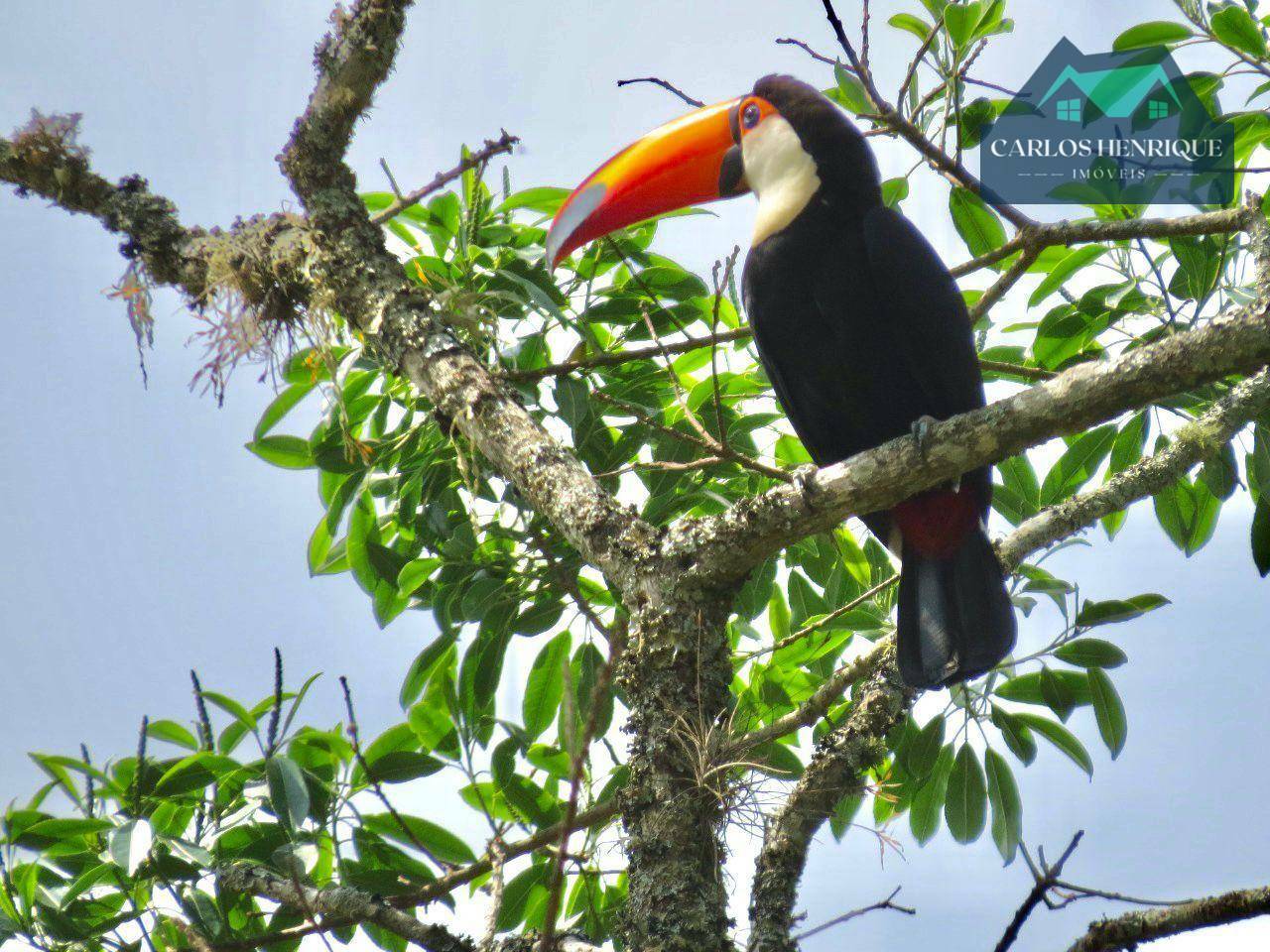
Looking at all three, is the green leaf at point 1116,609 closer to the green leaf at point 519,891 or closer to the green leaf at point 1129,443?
the green leaf at point 1129,443

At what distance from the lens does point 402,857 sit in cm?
238

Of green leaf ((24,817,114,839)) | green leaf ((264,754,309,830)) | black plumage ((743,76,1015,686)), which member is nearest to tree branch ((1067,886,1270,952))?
black plumage ((743,76,1015,686))

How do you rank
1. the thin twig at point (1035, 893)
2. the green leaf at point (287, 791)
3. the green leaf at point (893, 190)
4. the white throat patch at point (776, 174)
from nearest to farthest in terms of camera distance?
the thin twig at point (1035, 893) < the green leaf at point (287, 791) < the green leaf at point (893, 190) < the white throat patch at point (776, 174)

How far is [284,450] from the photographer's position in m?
2.84

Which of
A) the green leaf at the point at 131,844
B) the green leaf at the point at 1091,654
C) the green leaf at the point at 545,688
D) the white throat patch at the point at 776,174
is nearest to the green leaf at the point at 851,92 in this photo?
the white throat patch at the point at 776,174

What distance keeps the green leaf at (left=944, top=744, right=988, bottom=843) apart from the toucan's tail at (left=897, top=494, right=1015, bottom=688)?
0.97ft

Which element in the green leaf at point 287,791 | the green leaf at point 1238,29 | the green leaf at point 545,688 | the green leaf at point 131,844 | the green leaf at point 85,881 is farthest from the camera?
the green leaf at point 545,688

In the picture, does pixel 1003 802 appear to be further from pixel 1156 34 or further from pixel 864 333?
pixel 1156 34

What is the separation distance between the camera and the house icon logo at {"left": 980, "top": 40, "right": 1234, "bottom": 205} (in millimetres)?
2578

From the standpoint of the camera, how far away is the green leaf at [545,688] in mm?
2773

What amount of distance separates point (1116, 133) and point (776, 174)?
98 cm

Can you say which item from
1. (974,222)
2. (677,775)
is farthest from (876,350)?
(677,775)

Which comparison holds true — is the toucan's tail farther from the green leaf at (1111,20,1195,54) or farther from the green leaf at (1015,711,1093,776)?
the green leaf at (1111,20,1195,54)

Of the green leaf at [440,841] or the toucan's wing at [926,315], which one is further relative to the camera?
the toucan's wing at [926,315]
